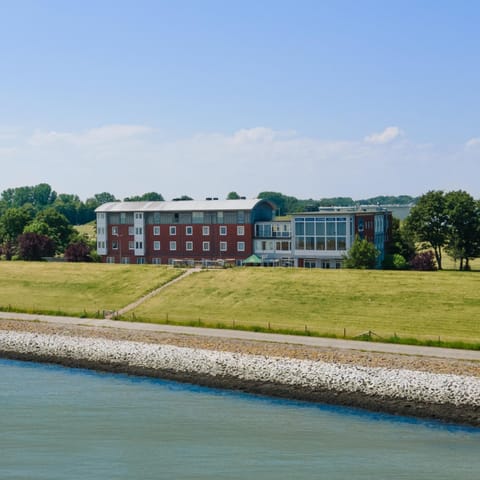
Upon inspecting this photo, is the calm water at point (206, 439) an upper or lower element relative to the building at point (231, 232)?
lower

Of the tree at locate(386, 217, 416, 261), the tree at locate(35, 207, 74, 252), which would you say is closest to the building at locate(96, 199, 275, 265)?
the tree at locate(386, 217, 416, 261)

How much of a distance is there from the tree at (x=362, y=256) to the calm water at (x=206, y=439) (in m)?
39.0

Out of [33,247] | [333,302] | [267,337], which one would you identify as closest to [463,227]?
→ [333,302]

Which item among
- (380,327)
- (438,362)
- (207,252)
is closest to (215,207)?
(207,252)

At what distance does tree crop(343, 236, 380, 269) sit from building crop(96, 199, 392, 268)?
4.70 metres

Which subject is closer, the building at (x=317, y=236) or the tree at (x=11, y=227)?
the building at (x=317, y=236)

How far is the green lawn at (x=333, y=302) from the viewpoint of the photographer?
50844 millimetres

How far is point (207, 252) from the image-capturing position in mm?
90312

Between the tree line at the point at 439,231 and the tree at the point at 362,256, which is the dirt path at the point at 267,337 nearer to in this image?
the tree at the point at 362,256

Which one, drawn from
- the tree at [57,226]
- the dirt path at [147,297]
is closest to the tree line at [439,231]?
the dirt path at [147,297]

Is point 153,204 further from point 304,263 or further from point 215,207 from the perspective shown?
point 304,263

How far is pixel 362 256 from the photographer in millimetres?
75125

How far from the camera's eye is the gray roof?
293 feet

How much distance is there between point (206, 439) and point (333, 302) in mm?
28945
